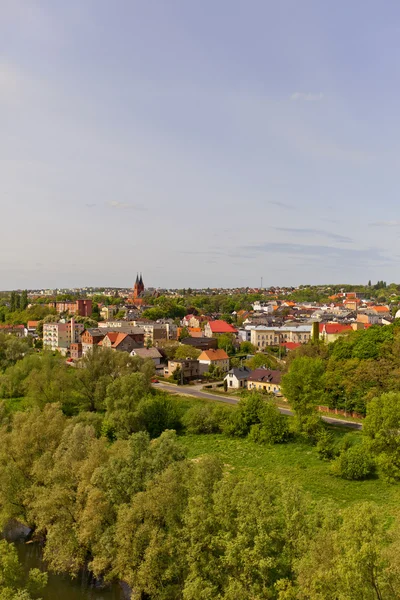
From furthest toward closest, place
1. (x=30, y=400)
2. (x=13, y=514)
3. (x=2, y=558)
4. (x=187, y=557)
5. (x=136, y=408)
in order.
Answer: (x=30, y=400) < (x=136, y=408) < (x=13, y=514) < (x=187, y=557) < (x=2, y=558)

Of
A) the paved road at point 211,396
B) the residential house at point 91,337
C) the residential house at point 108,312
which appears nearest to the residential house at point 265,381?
the paved road at point 211,396

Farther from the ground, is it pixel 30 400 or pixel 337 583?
pixel 337 583

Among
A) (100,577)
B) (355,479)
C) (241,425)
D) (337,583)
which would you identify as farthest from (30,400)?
(337,583)

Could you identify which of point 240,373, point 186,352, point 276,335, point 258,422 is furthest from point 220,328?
point 258,422

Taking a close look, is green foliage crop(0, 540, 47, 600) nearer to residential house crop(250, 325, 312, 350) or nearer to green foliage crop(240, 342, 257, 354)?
green foliage crop(240, 342, 257, 354)

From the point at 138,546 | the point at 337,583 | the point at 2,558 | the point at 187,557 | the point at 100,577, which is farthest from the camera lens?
the point at 100,577

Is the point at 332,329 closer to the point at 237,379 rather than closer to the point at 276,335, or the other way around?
the point at 276,335

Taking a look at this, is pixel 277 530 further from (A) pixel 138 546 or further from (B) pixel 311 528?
(A) pixel 138 546
